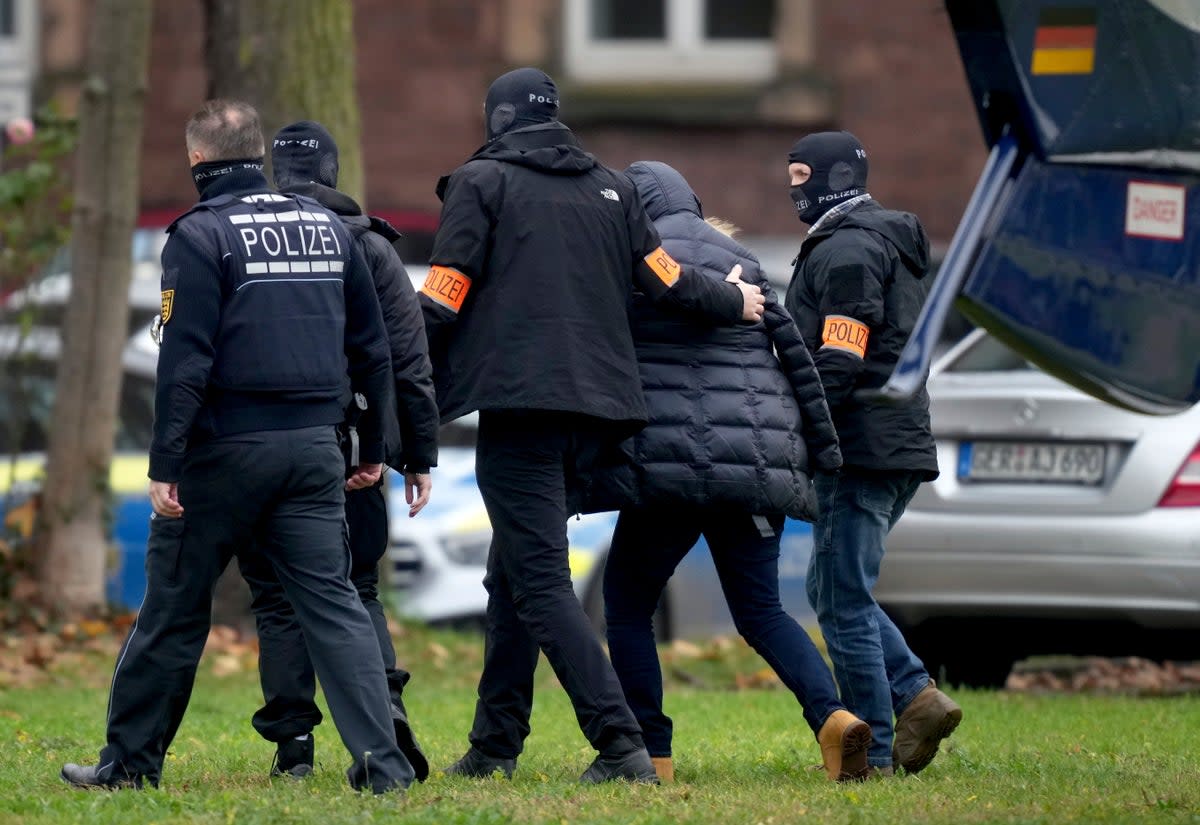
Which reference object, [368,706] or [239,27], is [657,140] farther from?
[368,706]

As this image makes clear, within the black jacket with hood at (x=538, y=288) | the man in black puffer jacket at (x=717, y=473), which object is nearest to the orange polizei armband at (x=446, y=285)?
the black jacket with hood at (x=538, y=288)

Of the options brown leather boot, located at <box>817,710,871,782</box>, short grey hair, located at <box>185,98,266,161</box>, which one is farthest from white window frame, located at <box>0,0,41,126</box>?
brown leather boot, located at <box>817,710,871,782</box>

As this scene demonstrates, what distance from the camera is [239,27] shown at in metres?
10.8

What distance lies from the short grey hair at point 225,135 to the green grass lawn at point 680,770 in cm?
166

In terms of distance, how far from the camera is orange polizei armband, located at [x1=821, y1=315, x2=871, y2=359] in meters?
6.58

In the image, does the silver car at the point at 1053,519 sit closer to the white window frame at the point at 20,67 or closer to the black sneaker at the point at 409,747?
the black sneaker at the point at 409,747

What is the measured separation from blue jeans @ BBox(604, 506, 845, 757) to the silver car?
7.92 feet

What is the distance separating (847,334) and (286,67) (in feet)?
15.9

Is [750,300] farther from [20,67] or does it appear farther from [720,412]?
[20,67]

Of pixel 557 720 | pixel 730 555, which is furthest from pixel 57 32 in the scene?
pixel 730 555

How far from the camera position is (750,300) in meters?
6.45

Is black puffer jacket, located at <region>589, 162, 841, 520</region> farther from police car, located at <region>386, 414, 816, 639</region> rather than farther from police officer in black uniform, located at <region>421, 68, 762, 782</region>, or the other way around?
police car, located at <region>386, 414, 816, 639</region>

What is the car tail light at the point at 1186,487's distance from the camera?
8.70m

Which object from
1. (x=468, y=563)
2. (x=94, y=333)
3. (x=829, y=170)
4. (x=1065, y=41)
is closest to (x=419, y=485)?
(x=829, y=170)
